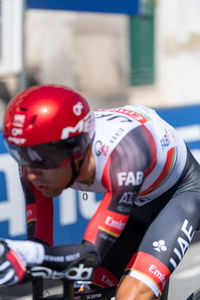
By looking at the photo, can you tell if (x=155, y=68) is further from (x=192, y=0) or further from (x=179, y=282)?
(x=179, y=282)

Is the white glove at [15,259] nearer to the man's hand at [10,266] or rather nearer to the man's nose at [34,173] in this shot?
the man's hand at [10,266]

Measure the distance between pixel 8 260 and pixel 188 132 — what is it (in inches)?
170

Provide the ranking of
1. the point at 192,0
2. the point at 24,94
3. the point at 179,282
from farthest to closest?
the point at 192,0, the point at 179,282, the point at 24,94

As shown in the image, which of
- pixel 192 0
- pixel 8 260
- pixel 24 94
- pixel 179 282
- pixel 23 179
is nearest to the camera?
pixel 8 260

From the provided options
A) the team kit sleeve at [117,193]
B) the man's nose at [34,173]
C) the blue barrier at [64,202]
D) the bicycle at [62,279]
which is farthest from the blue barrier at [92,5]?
the bicycle at [62,279]

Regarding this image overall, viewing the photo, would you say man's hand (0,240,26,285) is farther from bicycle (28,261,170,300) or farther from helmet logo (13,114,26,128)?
helmet logo (13,114,26,128)

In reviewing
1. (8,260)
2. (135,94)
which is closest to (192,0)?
(135,94)

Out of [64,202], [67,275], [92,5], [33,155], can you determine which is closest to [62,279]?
[67,275]

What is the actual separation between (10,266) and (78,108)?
2.35ft

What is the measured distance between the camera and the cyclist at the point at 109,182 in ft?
8.14

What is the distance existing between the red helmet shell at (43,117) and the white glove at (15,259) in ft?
1.37

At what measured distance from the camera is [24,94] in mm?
2578

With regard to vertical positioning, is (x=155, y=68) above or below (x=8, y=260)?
below

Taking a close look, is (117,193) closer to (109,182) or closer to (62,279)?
(109,182)
